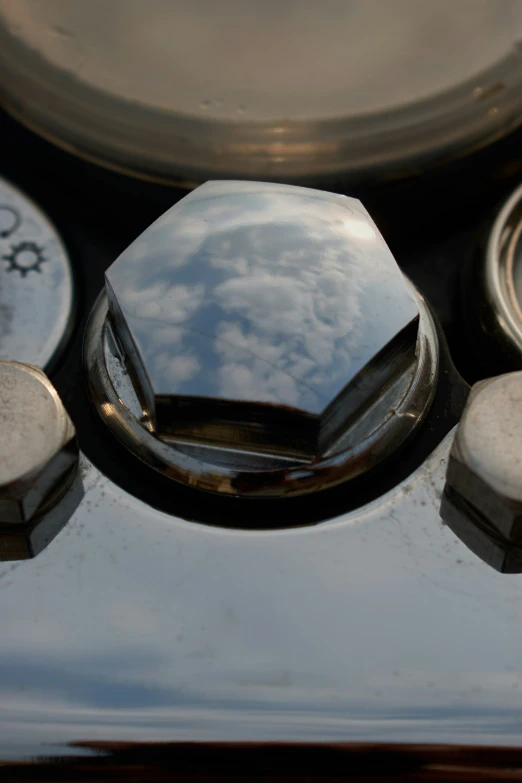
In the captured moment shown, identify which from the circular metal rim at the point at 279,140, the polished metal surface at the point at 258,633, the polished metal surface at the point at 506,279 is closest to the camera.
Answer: the polished metal surface at the point at 258,633

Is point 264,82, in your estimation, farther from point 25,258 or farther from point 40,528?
point 40,528

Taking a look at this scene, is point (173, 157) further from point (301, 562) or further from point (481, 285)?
point (301, 562)

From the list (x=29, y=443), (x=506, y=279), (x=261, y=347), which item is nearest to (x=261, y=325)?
(x=261, y=347)

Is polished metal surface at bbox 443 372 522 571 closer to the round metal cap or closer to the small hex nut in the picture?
the small hex nut

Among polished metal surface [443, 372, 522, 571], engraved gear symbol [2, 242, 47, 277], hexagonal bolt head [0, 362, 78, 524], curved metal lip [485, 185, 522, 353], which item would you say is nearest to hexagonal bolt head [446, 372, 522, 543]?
polished metal surface [443, 372, 522, 571]

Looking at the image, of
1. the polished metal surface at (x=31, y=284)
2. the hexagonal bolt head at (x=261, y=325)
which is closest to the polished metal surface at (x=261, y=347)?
the hexagonal bolt head at (x=261, y=325)

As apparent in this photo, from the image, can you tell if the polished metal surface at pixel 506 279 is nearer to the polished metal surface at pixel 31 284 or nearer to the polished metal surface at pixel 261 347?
the polished metal surface at pixel 261 347
